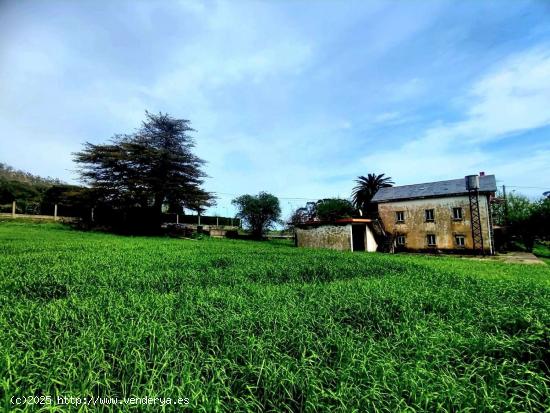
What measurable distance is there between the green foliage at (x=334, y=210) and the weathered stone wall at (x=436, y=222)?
871 centimetres

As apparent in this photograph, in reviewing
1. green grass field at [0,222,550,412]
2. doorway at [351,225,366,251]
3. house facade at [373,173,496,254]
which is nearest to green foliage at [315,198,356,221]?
house facade at [373,173,496,254]

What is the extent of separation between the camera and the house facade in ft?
80.7

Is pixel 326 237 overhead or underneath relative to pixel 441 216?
underneath

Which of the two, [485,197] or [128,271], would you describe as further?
[485,197]

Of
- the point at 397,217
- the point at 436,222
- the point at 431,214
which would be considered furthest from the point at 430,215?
the point at 397,217

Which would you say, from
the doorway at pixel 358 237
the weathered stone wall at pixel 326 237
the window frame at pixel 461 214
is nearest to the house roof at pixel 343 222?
the weathered stone wall at pixel 326 237

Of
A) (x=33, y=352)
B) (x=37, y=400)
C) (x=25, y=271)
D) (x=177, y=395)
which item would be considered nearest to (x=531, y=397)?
(x=177, y=395)

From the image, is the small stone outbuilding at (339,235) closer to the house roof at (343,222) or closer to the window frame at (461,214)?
the house roof at (343,222)

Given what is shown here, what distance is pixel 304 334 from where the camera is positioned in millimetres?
3990

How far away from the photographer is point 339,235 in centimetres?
2647

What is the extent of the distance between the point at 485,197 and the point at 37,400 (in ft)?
98.3

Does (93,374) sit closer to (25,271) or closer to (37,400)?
(37,400)

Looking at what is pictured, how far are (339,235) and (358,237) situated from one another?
121 inches

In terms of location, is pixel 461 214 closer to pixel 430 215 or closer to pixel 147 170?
pixel 430 215
